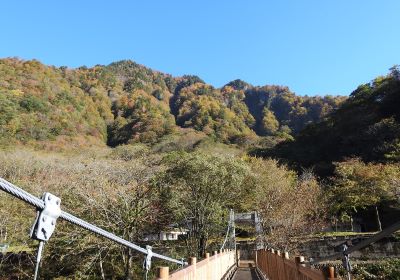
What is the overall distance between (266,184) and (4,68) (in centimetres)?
5453

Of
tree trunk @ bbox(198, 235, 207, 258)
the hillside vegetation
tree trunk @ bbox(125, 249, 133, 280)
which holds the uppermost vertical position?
the hillside vegetation

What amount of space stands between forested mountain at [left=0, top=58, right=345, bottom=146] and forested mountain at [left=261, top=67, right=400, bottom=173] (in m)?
6.22

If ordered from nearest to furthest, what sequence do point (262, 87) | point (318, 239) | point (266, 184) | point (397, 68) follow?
point (318, 239) < point (266, 184) < point (397, 68) < point (262, 87)

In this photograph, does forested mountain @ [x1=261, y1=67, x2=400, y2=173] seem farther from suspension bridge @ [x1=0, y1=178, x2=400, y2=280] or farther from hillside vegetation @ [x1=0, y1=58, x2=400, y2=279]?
suspension bridge @ [x1=0, y1=178, x2=400, y2=280]

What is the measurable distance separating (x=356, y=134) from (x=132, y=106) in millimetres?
44743

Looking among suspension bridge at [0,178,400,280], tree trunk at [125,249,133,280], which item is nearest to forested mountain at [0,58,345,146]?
tree trunk at [125,249,133,280]

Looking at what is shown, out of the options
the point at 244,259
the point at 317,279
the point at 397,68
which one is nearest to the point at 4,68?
the point at 244,259

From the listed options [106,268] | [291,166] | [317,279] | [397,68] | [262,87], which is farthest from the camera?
[262,87]

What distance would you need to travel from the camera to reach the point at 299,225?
16359mm

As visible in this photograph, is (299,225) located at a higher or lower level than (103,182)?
lower

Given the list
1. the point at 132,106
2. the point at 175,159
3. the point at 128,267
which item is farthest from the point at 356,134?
the point at 132,106

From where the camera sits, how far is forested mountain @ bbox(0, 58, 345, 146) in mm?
50469

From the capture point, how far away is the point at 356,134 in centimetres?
3509

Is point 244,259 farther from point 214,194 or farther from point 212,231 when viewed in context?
point 214,194
